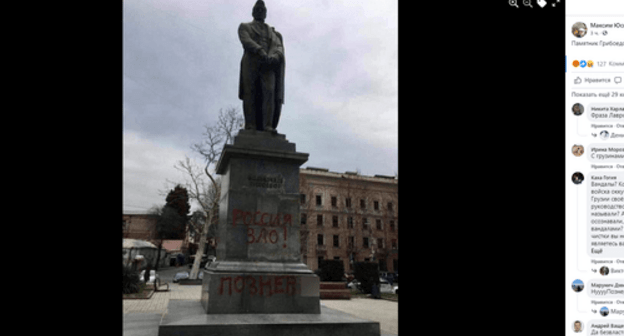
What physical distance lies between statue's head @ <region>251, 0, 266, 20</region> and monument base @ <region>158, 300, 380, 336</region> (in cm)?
587

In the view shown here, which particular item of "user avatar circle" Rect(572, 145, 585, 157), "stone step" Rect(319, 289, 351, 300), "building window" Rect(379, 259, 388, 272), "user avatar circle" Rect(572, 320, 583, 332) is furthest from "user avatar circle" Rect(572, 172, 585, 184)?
A: "building window" Rect(379, 259, 388, 272)

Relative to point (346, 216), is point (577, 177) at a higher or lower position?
higher

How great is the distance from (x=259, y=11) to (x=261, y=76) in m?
1.44

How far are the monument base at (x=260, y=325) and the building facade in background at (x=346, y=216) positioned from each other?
4861 cm

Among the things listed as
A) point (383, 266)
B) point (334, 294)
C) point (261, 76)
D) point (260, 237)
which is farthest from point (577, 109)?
point (383, 266)

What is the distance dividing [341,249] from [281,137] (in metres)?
51.2

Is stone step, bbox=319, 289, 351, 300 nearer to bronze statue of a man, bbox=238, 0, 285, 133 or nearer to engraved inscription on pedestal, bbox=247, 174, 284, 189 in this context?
bronze statue of a man, bbox=238, 0, 285, 133

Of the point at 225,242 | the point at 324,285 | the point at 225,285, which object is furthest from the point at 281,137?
the point at 324,285

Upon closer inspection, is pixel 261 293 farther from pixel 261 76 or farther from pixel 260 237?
pixel 261 76

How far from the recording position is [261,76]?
8344mm

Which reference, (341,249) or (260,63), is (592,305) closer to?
(260,63)

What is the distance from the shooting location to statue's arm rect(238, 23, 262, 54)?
26.5 ft

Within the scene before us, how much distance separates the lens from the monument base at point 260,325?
5.47 meters
